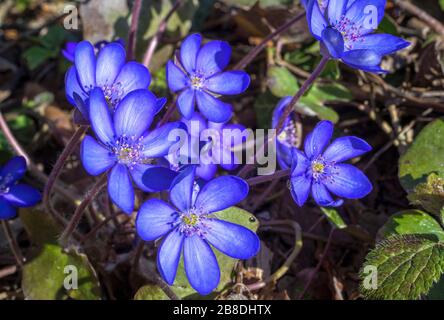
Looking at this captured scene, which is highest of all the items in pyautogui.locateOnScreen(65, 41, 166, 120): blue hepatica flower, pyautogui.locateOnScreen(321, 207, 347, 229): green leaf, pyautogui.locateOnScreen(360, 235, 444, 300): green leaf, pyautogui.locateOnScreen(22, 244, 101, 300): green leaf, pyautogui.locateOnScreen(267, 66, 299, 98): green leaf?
pyautogui.locateOnScreen(65, 41, 166, 120): blue hepatica flower

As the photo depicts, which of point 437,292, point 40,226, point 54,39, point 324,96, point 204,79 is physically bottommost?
point 437,292

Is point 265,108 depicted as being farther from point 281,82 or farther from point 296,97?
point 296,97

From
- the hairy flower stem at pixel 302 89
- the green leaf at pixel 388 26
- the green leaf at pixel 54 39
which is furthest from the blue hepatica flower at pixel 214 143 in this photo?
the green leaf at pixel 54 39

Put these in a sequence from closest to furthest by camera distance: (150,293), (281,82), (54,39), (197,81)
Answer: (150,293) < (197,81) < (281,82) < (54,39)

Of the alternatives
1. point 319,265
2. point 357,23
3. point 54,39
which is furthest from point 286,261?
point 54,39

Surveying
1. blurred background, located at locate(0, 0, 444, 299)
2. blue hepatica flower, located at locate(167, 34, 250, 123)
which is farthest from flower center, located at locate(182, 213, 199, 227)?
blurred background, located at locate(0, 0, 444, 299)

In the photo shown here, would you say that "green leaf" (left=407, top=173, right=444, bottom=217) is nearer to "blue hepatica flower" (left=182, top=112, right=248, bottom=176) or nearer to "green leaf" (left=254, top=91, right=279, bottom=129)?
"blue hepatica flower" (left=182, top=112, right=248, bottom=176)

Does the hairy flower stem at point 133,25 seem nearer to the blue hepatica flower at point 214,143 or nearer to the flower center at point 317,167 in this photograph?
the blue hepatica flower at point 214,143
